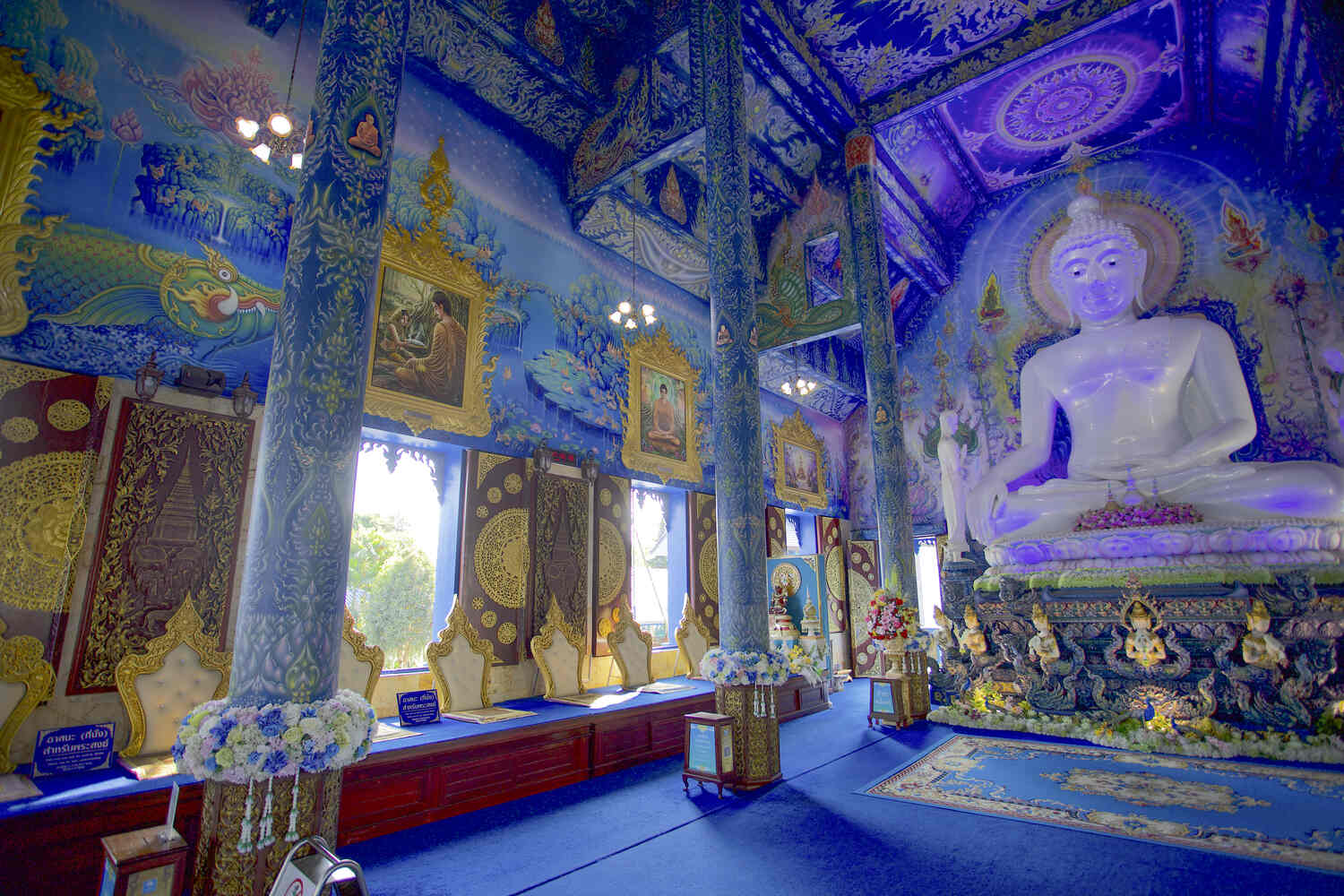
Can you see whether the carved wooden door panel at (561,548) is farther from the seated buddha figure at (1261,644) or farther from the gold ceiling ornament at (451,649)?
the seated buddha figure at (1261,644)

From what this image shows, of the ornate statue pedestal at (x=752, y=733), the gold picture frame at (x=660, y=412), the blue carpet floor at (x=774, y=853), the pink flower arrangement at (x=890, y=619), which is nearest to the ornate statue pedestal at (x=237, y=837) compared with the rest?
the blue carpet floor at (x=774, y=853)

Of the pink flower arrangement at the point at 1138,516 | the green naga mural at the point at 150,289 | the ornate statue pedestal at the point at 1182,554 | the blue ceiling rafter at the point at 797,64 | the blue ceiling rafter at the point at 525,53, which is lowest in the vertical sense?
the ornate statue pedestal at the point at 1182,554

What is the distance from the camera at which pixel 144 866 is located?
2.33 m

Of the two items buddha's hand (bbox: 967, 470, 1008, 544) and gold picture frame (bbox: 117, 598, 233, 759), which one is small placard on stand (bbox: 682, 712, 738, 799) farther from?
buddha's hand (bbox: 967, 470, 1008, 544)

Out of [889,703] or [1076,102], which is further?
[1076,102]

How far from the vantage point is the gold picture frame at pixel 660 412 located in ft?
27.6

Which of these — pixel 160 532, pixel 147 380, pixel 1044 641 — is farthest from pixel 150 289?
pixel 1044 641

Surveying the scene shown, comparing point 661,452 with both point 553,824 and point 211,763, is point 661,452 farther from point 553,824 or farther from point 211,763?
point 211,763

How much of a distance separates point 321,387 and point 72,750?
2.55 meters

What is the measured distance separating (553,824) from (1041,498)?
5.91m

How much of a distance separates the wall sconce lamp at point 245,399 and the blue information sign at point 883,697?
6.15 m

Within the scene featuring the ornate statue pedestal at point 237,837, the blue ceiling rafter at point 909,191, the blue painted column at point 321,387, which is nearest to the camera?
the ornate statue pedestal at point 237,837

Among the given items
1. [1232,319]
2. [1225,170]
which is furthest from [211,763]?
[1225,170]

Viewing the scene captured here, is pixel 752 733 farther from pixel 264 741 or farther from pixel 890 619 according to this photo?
pixel 264 741
